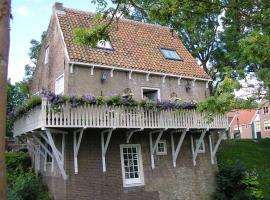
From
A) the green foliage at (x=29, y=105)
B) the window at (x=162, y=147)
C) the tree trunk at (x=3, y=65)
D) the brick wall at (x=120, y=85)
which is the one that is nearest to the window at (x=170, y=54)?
the brick wall at (x=120, y=85)

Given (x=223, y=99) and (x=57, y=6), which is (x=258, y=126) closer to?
(x=57, y=6)

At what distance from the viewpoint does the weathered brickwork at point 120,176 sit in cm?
1712

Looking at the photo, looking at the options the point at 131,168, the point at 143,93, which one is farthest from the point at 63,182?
the point at 143,93

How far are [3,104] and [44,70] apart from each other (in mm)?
17234

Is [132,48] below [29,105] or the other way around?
the other way around

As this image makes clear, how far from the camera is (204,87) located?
75.5 feet

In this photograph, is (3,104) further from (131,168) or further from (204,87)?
(204,87)

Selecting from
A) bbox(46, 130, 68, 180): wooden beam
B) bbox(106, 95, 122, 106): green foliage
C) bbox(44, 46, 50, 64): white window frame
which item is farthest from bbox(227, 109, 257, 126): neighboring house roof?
bbox(46, 130, 68, 180): wooden beam

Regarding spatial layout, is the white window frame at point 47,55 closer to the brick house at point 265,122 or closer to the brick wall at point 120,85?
the brick wall at point 120,85

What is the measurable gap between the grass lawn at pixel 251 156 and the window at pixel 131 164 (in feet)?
21.7

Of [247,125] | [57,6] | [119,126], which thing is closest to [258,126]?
[247,125]

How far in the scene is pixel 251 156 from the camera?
28234 millimetres

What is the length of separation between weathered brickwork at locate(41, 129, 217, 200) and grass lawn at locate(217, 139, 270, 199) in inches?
124

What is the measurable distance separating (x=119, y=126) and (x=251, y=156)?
15094 mm
